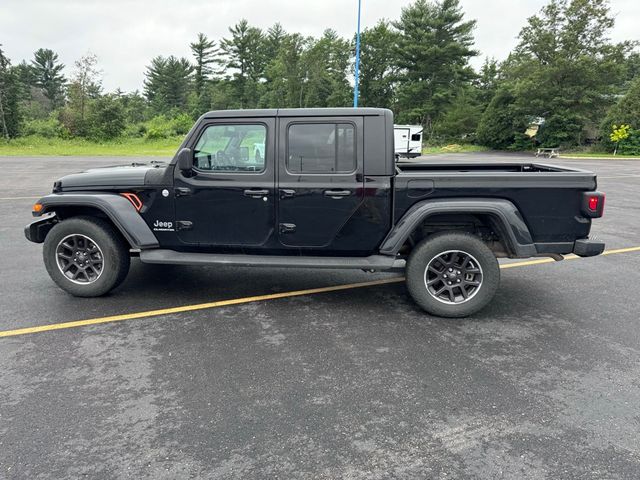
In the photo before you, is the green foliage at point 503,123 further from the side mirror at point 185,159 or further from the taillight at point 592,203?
the side mirror at point 185,159

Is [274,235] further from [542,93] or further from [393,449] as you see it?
[542,93]

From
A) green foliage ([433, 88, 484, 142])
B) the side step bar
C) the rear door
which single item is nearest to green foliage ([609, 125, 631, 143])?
green foliage ([433, 88, 484, 142])

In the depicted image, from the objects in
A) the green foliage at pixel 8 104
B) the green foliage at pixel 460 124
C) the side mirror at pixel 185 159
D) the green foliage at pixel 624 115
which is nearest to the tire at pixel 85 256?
the side mirror at pixel 185 159

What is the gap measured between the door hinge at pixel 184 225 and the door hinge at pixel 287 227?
93 cm

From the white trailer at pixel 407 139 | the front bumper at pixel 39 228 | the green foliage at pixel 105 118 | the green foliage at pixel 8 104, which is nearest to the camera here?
the front bumper at pixel 39 228

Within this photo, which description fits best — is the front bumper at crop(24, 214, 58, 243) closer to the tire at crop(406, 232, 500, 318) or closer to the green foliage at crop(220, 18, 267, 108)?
the tire at crop(406, 232, 500, 318)

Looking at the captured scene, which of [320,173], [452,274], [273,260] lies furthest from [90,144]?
[452,274]

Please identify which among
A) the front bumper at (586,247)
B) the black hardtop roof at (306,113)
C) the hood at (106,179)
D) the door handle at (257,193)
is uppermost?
the black hardtop roof at (306,113)

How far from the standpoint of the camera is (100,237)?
4.73m

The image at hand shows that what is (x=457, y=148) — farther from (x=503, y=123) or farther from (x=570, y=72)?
(x=570, y=72)

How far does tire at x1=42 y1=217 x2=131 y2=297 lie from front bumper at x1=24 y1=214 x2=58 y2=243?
27cm

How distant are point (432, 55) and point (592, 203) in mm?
53295

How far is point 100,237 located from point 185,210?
931 millimetres

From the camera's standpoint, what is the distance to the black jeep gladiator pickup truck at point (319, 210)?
170 inches
